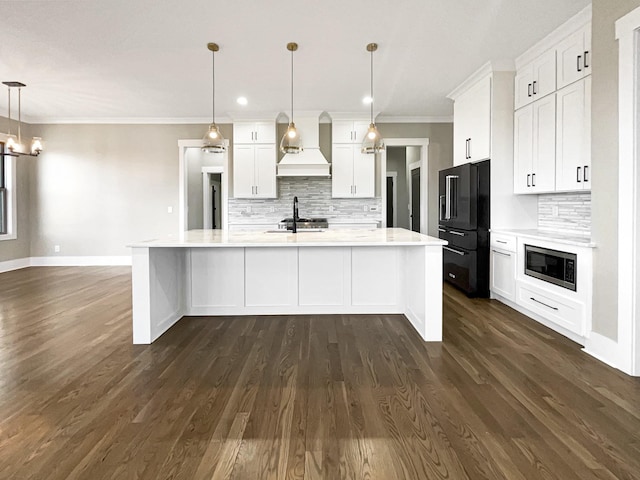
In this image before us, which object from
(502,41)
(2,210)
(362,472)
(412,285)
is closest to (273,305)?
(412,285)

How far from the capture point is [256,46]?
4223mm

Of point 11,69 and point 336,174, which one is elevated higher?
point 11,69

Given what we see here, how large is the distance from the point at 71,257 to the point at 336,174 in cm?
488

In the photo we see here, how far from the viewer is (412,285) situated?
3.85m

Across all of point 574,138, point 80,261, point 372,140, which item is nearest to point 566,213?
point 574,138

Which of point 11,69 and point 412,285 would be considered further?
point 11,69

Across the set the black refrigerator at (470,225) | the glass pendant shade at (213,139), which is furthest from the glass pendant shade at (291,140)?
the black refrigerator at (470,225)

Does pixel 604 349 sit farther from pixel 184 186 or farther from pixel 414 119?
pixel 184 186

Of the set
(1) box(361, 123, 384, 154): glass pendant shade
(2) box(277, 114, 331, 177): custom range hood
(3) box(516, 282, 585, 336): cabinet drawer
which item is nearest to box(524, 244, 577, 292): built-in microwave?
(3) box(516, 282, 585, 336): cabinet drawer

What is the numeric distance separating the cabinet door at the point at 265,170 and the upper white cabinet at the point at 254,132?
0.13 meters

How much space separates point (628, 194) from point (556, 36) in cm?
205

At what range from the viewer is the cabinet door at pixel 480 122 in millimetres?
4898

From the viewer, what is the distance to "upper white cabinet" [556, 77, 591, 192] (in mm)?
3607

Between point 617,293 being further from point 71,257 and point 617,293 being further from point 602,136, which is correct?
point 71,257
